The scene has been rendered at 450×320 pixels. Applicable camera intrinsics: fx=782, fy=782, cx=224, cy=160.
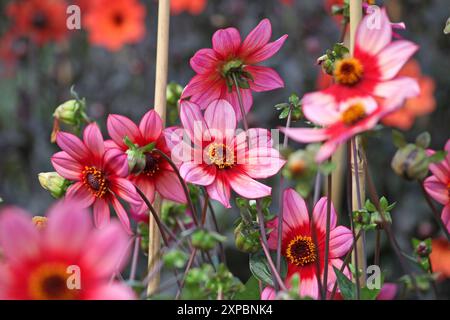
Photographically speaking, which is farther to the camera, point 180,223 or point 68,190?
point 180,223

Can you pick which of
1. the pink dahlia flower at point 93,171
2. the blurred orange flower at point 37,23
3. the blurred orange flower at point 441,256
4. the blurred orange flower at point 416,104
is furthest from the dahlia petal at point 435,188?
the blurred orange flower at point 37,23

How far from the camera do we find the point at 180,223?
733 mm

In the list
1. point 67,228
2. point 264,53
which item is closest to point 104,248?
point 67,228

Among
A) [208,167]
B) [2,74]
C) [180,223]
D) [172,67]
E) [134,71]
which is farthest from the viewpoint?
[2,74]

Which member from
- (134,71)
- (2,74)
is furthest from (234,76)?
(2,74)

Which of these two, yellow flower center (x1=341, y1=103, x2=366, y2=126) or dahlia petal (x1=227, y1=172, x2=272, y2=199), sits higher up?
yellow flower center (x1=341, y1=103, x2=366, y2=126)

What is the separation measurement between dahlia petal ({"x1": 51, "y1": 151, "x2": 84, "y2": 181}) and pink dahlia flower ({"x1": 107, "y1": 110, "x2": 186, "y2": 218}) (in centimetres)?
4

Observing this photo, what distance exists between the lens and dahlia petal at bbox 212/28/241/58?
0.59 meters

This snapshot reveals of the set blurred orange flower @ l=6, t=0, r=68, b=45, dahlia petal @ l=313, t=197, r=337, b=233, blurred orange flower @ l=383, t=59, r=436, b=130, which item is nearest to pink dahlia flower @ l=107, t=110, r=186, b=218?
dahlia petal @ l=313, t=197, r=337, b=233

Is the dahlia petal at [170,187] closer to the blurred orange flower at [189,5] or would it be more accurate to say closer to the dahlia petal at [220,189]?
the dahlia petal at [220,189]

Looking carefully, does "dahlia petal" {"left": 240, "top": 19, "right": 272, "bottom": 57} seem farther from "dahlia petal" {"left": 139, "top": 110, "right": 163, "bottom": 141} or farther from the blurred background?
the blurred background
